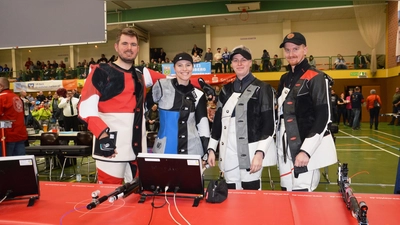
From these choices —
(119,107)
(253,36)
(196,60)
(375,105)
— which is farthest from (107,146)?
(253,36)

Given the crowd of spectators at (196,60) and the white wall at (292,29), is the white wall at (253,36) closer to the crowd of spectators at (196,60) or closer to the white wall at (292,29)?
the white wall at (292,29)

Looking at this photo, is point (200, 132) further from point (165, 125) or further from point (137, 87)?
point (137, 87)

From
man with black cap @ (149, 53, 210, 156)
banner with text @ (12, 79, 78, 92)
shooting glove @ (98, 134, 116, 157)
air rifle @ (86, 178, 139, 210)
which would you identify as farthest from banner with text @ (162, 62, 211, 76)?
air rifle @ (86, 178, 139, 210)

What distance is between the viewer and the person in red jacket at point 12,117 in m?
5.65

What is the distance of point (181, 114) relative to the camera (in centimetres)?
275

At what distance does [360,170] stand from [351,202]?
219 inches

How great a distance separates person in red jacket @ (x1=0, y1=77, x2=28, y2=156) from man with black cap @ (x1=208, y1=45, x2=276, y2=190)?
4.79 metres

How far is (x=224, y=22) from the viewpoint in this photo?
2205cm

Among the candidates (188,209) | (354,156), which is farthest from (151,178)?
(354,156)

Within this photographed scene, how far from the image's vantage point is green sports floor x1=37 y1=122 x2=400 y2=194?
5.33m

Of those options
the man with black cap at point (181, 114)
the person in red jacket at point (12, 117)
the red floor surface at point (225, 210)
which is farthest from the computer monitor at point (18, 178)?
the person in red jacket at point (12, 117)

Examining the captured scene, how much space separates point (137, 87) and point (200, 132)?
0.73 meters

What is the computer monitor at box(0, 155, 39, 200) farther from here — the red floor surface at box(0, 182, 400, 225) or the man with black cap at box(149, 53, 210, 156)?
the man with black cap at box(149, 53, 210, 156)

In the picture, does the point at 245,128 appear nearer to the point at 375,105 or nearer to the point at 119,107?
the point at 119,107
